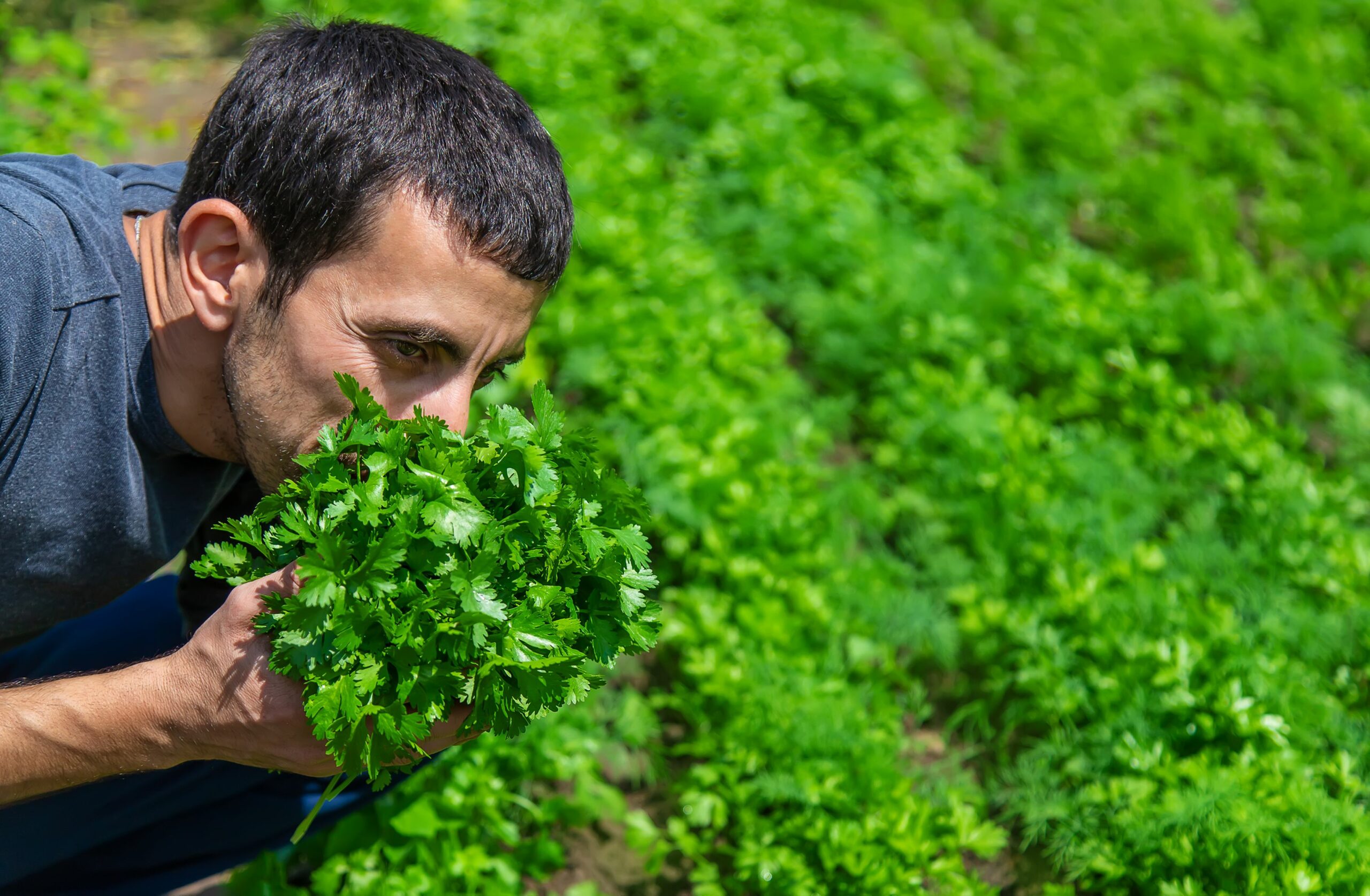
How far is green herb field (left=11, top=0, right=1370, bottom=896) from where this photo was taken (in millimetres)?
2740

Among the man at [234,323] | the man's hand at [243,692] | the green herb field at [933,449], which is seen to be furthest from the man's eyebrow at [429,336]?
the green herb field at [933,449]

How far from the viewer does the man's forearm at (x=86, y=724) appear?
1.83 metres

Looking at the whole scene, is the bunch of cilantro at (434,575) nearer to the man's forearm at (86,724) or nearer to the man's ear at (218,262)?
the man's forearm at (86,724)

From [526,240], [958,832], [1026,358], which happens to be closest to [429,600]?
A: [526,240]

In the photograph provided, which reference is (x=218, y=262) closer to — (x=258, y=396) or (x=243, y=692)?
(x=258, y=396)

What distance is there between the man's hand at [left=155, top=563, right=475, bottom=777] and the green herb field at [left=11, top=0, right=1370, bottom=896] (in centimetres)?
89

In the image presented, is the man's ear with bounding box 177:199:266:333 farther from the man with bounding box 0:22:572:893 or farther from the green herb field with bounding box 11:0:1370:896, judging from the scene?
the green herb field with bounding box 11:0:1370:896

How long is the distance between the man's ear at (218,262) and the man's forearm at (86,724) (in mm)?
682

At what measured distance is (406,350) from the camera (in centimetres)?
201

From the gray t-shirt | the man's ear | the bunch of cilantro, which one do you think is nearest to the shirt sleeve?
the gray t-shirt

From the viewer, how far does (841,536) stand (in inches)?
142

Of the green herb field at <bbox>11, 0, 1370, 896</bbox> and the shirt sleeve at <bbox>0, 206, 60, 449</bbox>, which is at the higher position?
the shirt sleeve at <bbox>0, 206, 60, 449</bbox>

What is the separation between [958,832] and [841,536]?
3.71 feet

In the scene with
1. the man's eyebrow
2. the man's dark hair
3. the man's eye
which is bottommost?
the man's eye
